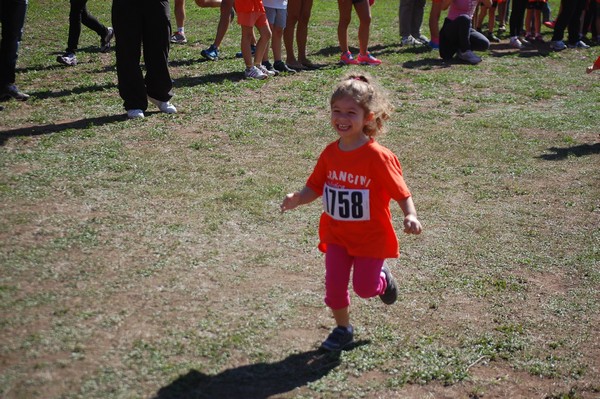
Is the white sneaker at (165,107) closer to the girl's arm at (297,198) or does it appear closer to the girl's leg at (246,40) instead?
the girl's leg at (246,40)

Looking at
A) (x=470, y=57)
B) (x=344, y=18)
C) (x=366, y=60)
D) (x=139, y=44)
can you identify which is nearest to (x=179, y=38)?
(x=344, y=18)

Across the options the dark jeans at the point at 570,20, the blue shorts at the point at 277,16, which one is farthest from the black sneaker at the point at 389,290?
the dark jeans at the point at 570,20

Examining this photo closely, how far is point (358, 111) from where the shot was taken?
4.27m

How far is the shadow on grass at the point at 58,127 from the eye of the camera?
7406 mm

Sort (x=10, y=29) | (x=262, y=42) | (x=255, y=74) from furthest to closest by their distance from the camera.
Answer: (x=255, y=74) → (x=262, y=42) → (x=10, y=29)

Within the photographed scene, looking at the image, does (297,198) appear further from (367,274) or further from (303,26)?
(303,26)

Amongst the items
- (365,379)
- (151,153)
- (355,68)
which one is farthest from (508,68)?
(365,379)

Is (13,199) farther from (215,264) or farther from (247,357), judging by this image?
(247,357)

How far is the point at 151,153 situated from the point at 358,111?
3390 millimetres

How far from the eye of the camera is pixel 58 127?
7727mm

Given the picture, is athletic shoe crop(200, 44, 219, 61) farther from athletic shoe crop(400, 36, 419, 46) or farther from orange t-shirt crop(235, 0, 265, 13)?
athletic shoe crop(400, 36, 419, 46)

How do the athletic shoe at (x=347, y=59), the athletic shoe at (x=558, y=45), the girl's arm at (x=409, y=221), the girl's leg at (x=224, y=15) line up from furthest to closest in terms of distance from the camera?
1. the athletic shoe at (x=558, y=45)
2. the athletic shoe at (x=347, y=59)
3. the girl's leg at (x=224, y=15)
4. the girl's arm at (x=409, y=221)

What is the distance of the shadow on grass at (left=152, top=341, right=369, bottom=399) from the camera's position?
3.84 meters

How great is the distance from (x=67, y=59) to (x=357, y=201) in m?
7.16
